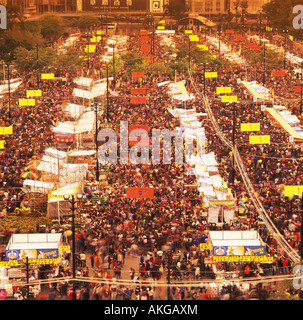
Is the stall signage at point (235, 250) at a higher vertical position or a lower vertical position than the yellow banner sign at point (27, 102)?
higher

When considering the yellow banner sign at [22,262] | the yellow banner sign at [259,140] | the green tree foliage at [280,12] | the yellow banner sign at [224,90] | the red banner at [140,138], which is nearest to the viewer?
the yellow banner sign at [22,262]

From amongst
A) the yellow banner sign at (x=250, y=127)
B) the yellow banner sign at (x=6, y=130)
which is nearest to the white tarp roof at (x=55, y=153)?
the yellow banner sign at (x=6, y=130)

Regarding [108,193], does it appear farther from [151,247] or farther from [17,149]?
[17,149]

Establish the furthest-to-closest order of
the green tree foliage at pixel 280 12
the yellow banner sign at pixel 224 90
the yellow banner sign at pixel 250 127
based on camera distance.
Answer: the green tree foliage at pixel 280 12
the yellow banner sign at pixel 224 90
the yellow banner sign at pixel 250 127

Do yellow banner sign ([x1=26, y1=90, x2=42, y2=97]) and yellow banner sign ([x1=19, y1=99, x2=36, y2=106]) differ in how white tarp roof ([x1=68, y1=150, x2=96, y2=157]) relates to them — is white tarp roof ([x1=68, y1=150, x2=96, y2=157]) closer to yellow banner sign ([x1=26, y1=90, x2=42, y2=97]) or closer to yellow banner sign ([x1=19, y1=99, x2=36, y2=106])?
yellow banner sign ([x1=19, y1=99, x2=36, y2=106])

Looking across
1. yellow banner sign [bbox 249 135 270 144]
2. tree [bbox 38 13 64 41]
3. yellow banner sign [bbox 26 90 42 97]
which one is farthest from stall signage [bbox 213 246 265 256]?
tree [bbox 38 13 64 41]

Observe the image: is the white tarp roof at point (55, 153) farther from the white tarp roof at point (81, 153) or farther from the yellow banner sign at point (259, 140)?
the yellow banner sign at point (259, 140)
